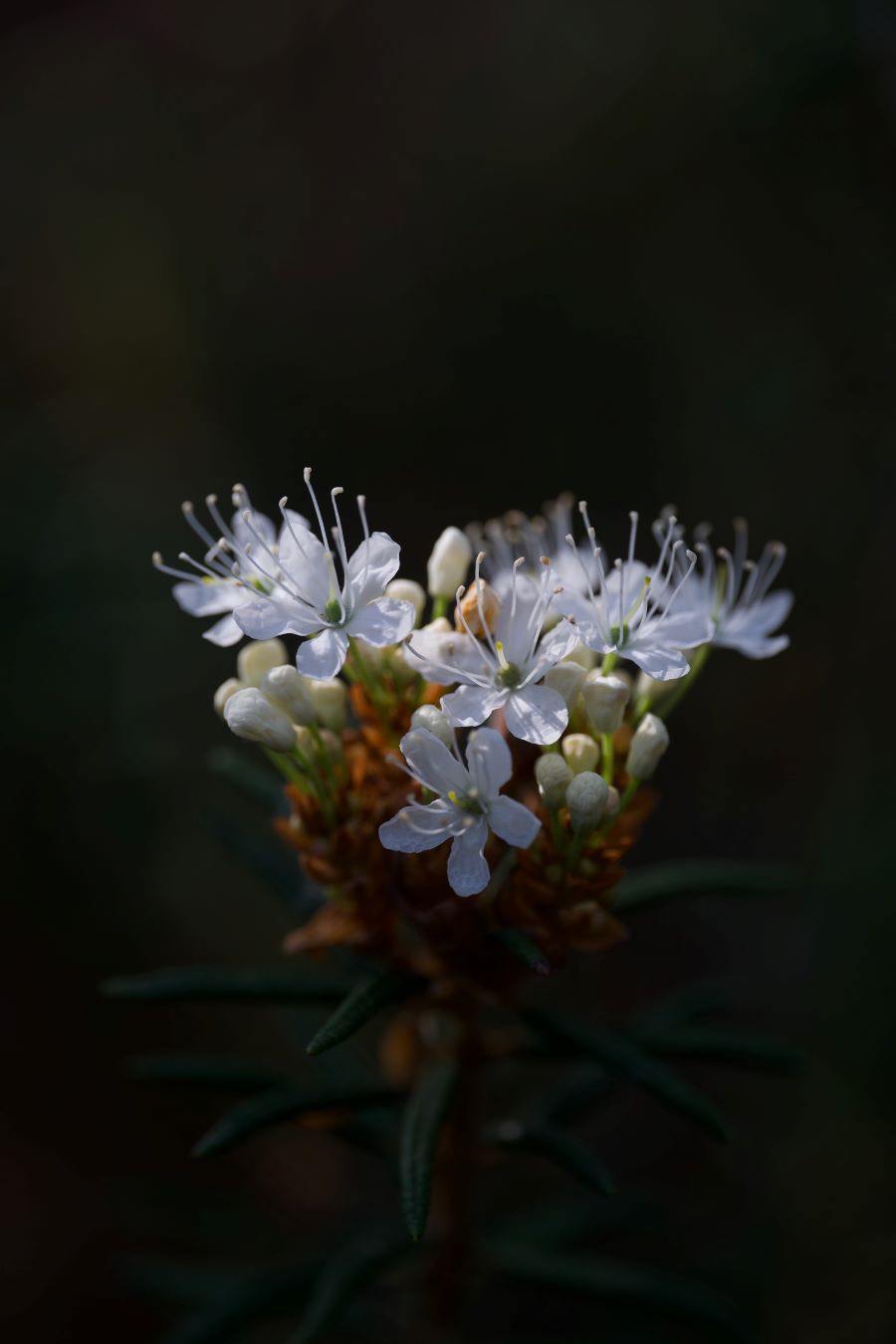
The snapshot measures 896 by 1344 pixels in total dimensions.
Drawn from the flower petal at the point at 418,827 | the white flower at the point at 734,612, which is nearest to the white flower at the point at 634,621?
the white flower at the point at 734,612

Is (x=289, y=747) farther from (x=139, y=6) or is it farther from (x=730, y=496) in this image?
(x=139, y=6)

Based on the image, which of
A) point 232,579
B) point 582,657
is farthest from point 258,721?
point 582,657

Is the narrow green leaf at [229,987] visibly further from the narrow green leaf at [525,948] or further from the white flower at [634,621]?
the white flower at [634,621]

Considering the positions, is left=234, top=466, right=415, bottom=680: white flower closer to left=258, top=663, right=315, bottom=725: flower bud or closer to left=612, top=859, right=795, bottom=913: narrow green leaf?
left=258, top=663, right=315, bottom=725: flower bud

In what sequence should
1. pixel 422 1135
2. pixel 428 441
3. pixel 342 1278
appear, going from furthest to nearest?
pixel 428 441, pixel 342 1278, pixel 422 1135

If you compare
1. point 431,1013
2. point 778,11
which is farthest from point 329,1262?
point 778,11

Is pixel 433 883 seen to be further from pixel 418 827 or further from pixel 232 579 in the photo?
pixel 232 579

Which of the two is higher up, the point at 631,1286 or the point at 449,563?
the point at 449,563

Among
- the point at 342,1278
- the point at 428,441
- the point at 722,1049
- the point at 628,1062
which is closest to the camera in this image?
the point at 628,1062
